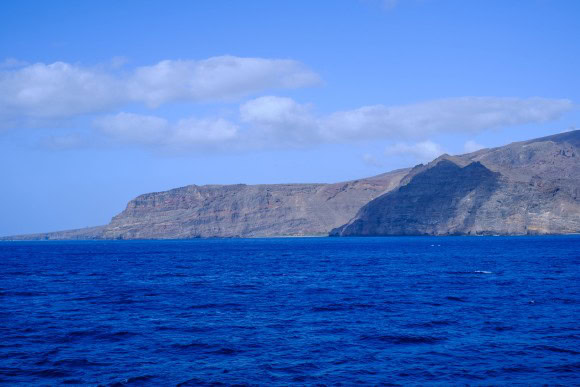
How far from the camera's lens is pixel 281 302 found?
49.2 meters

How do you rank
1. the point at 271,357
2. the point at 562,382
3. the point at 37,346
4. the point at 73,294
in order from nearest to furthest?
the point at 562,382, the point at 271,357, the point at 37,346, the point at 73,294

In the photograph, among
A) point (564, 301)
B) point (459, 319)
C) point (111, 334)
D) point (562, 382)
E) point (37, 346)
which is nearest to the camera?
point (562, 382)

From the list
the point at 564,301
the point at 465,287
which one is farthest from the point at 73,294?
the point at 564,301

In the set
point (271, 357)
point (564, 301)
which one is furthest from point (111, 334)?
point (564, 301)

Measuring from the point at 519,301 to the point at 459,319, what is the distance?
10.8 metres

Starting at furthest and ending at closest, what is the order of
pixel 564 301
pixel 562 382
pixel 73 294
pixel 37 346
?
pixel 73 294, pixel 564 301, pixel 37 346, pixel 562 382

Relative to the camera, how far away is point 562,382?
2542cm

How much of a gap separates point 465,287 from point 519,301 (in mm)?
11008

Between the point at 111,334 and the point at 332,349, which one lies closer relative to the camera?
the point at 332,349

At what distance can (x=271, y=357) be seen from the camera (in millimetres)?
29875

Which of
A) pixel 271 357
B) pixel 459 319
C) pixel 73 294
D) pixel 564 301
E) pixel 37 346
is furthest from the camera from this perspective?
pixel 73 294

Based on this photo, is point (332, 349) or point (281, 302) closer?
point (332, 349)

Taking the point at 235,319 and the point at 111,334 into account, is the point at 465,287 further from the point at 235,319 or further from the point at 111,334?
the point at 111,334

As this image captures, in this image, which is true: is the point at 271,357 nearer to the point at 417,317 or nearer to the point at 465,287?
the point at 417,317
